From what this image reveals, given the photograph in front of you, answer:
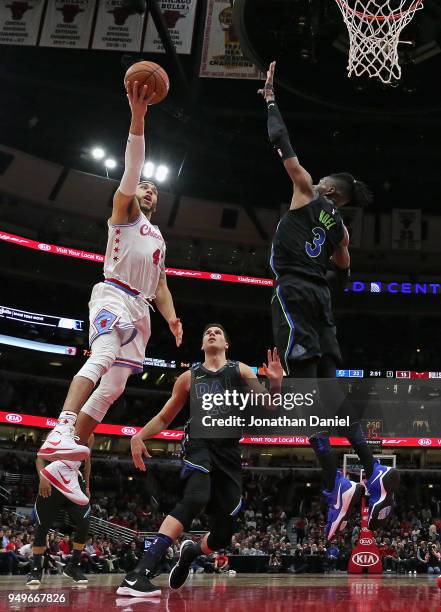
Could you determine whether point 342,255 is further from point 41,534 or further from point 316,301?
point 41,534

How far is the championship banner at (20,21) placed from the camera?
16.5 meters

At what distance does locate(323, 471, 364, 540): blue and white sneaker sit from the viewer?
4875mm

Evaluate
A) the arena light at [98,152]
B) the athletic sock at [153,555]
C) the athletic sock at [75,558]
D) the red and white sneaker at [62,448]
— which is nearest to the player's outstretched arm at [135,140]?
the red and white sneaker at [62,448]

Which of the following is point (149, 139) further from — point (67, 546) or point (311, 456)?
point (311, 456)

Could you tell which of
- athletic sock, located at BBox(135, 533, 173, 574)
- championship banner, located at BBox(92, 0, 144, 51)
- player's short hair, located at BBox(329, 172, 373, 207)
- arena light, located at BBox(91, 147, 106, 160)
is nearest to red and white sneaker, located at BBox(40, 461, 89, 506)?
athletic sock, located at BBox(135, 533, 173, 574)

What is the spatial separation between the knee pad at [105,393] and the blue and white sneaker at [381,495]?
2.03 m

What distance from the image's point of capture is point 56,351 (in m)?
29.6

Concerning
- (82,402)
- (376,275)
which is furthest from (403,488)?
(82,402)

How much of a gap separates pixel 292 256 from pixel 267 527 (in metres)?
22.5

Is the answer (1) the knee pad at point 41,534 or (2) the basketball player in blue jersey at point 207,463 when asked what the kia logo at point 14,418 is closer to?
(1) the knee pad at point 41,534

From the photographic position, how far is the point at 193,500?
539cm

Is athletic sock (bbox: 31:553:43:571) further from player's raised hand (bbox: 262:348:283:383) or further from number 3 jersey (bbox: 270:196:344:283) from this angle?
number 3 jersey (bbox: 270:196:344:283)

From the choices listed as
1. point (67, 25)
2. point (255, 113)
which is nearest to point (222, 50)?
point (67, 25)

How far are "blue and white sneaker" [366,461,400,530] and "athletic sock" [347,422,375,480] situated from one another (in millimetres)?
121
